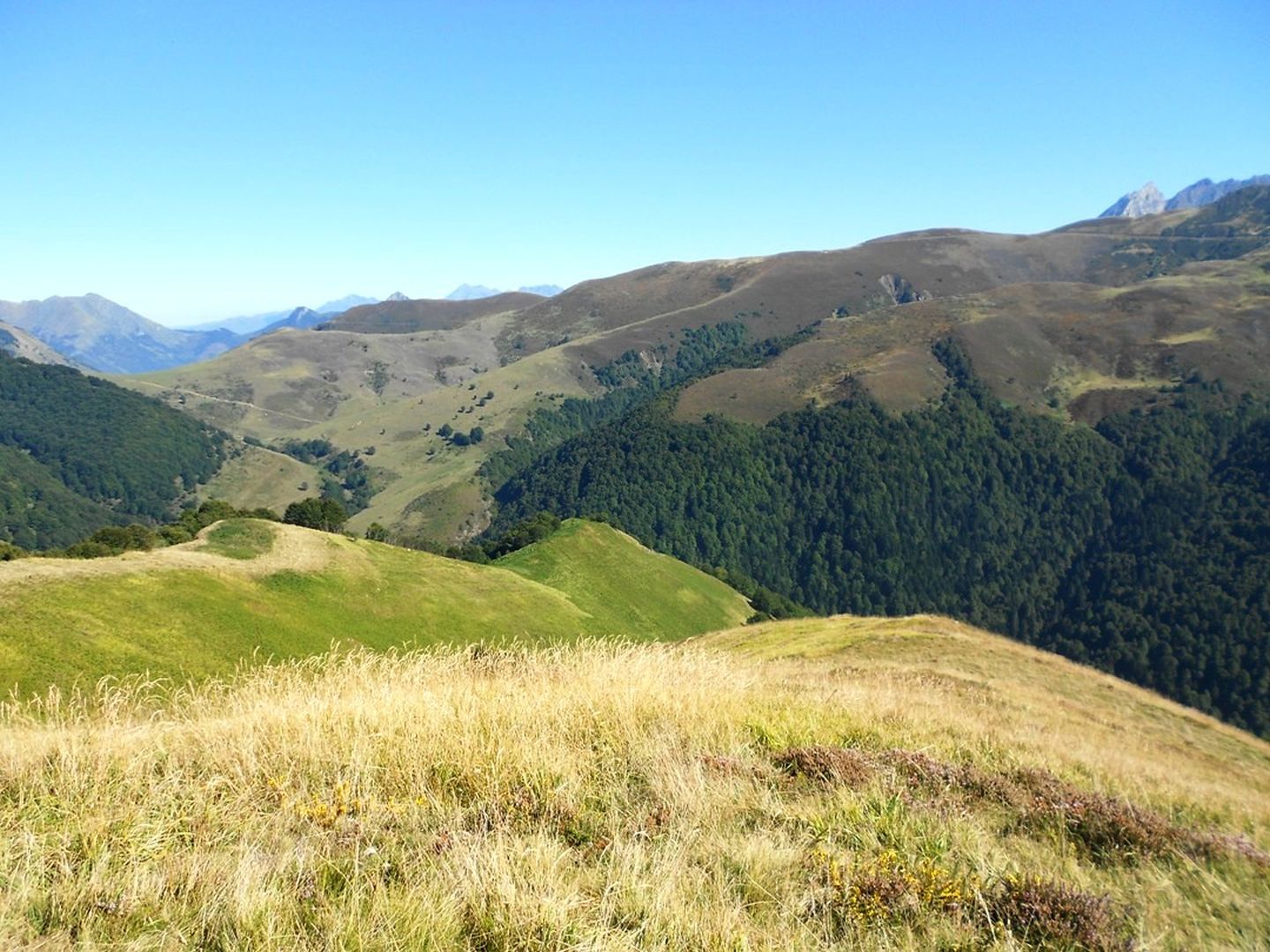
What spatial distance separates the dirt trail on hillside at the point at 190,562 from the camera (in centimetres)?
3675

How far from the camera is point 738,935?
3.70 meters

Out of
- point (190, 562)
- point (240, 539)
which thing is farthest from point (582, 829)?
point (240, 539)

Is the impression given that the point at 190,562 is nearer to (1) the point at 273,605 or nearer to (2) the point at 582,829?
(1) the point at 273,605

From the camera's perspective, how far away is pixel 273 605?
154 feet

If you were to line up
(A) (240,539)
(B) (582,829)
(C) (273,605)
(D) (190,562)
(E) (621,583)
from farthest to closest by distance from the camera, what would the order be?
(E) (621,583) < (A) (240,539) < (C) (273,605) < (D) (190,562) < (B) (582,829)

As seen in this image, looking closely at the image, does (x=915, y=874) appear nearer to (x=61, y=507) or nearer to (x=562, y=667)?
(x=562, y=667)

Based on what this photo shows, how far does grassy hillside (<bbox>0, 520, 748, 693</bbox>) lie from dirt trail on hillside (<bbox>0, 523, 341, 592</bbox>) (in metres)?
0.12

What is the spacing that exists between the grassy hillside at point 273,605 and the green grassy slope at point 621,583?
0.89 ft

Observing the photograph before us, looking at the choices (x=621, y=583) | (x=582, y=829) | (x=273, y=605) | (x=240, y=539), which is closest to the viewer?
(x=582, y=829)

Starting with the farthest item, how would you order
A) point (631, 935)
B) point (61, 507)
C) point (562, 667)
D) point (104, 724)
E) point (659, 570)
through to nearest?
1. point (61, 507)
2. point (659, 570)
3. point (562, 667)
4. point (104, 724)
5. point (631, 935)

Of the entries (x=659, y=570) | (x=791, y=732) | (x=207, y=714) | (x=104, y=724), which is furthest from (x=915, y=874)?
(x=659, y=570)

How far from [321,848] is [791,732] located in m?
4.62

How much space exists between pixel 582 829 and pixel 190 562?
161 feet

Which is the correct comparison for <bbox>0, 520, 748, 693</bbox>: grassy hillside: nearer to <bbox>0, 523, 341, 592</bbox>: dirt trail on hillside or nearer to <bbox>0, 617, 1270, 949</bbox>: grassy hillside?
<bbox>0, 523, 341, 592</bbox>: dirt trail on hillside
